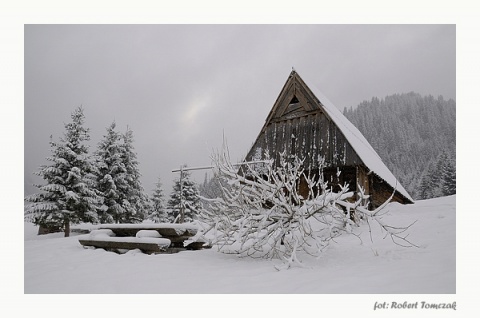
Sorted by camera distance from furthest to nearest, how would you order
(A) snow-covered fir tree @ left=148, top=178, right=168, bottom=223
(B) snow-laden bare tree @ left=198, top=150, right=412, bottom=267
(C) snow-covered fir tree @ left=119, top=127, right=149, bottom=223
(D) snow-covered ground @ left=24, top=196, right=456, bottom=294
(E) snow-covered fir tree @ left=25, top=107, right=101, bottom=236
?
(A) snow-covered fir tree @ left=148, top=178, right=168, bottom=223, (C) snow-covered fir tree @ left=119, top=127, right=149, bottom=223, (E) snow-covered fir tree @ left=25, top=107, right=101, bottom=236, (B) snow-laden bare tree @ left=198, top=150, right=412, bottom=267, (D) snow-covered ground @ left=24, top=196, right=456, bottom=294

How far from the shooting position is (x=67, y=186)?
611 inches

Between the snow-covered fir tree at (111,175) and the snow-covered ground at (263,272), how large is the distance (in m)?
12.8

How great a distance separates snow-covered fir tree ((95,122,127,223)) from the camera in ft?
63.1

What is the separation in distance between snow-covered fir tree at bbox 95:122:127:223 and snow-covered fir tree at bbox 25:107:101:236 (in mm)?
2798

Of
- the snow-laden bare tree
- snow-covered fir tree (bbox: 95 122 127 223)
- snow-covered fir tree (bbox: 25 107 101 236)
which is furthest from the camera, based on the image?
snow-covered fir tree (bbox: 95 122 127 223)

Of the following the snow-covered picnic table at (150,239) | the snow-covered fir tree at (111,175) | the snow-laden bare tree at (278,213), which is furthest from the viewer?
the snow-covered fir tree at (111,175)

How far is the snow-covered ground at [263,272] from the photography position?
3865 mm

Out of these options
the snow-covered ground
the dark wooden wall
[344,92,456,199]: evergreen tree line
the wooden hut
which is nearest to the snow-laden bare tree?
the snow-covered ground

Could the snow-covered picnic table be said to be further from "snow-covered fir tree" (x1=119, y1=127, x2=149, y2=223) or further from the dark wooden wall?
"snow-covered fir tree" (x1=119, y1=127, x2=149, y2=223)

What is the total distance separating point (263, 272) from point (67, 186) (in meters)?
14.0

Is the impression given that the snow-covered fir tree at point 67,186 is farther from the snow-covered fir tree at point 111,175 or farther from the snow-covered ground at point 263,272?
the snow-covered ground at point 263,272

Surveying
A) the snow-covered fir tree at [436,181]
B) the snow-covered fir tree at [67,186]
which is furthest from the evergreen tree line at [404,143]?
the snow-covered fir tree at [67,186]
